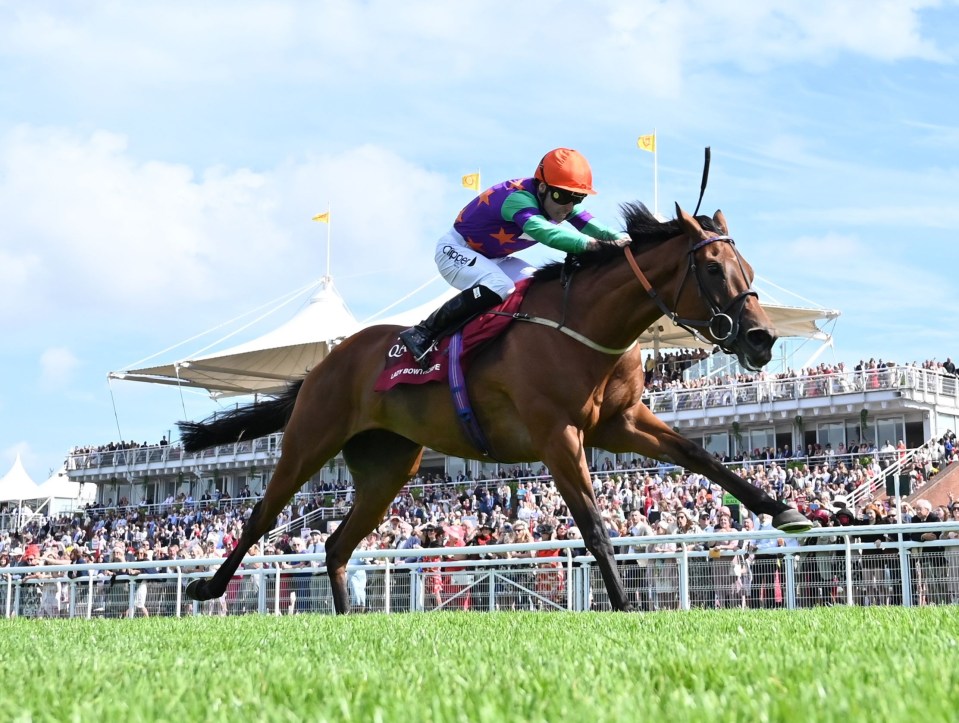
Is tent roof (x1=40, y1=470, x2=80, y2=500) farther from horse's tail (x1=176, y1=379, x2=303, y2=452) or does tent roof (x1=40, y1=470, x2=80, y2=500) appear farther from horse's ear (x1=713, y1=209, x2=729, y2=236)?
horse's ear (x1=713, y1=209, x2=729, y2=236)

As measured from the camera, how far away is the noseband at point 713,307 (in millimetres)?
6371

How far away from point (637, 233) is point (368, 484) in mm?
2801

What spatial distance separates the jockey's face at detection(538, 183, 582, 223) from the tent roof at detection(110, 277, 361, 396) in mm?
28478

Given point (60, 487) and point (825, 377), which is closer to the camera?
point (825, 377)

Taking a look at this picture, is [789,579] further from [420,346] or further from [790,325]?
[790,325]

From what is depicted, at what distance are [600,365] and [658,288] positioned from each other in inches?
23.4

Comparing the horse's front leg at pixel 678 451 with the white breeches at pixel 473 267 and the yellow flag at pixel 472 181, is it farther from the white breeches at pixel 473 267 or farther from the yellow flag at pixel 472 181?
the yellow flag at pixel 472 181

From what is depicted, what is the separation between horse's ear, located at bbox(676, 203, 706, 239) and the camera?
22.1 feet

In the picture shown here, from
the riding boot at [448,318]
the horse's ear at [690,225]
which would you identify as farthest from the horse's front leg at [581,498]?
the horse's ear at [690,225]

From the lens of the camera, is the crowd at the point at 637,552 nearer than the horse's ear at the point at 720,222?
No

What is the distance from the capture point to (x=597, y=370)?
684cm

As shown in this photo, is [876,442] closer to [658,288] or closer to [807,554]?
[807,554]

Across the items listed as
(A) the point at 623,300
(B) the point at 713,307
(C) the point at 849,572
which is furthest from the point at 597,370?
(C) the point at 849,572

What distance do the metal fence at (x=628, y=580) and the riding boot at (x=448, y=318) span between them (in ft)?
10.3
